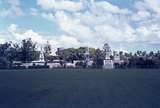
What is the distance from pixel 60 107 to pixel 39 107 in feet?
5.15

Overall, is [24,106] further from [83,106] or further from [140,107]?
[140,107]

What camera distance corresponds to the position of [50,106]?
1330 inches

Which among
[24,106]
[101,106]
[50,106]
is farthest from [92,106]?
[24,106]

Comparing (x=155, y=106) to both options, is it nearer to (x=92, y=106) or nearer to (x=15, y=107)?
(x=92, y=106)

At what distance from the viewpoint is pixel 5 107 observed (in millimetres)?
33062

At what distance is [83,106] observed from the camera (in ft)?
109

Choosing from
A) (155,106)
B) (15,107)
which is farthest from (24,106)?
(155,106)

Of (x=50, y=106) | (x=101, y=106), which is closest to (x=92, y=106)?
(x=101, y=106)

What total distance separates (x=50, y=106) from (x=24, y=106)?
2047 millimetres

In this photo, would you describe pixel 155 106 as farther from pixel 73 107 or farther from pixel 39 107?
pixel 39 107

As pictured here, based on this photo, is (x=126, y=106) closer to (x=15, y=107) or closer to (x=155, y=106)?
(x=155, y=106)

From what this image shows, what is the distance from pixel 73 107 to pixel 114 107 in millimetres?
3082

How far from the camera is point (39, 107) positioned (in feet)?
107

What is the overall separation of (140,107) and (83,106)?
4.31 meters
